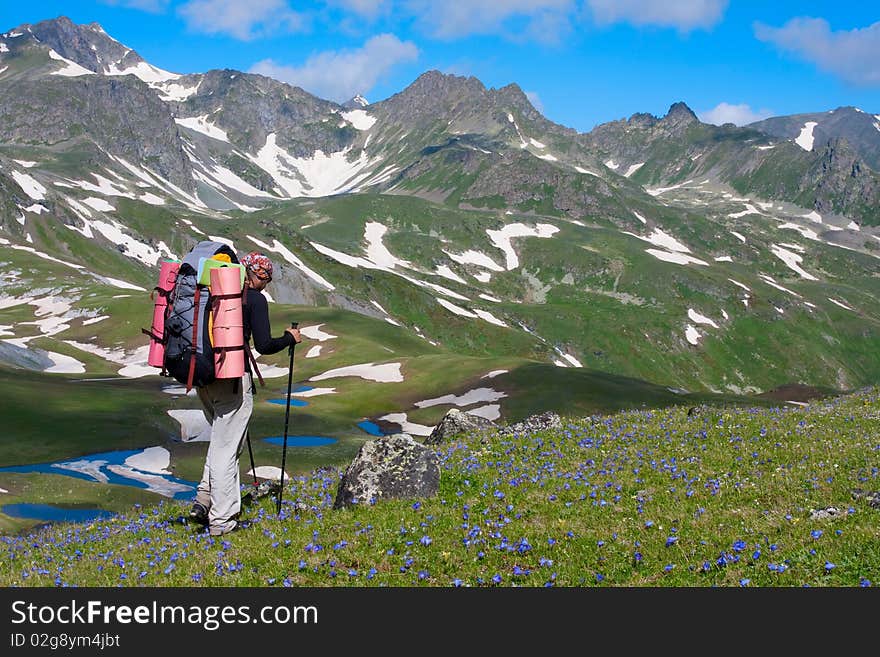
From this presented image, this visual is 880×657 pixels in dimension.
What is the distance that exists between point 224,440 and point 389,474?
3950 millimetres

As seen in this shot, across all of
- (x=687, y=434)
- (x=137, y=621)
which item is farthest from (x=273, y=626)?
(x=687, y=434)

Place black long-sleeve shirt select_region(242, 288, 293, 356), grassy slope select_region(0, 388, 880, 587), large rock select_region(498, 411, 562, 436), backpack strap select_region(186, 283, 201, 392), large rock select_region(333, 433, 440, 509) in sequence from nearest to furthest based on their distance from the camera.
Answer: grassy slope select_region(0, 388, 880, 587), backpack strap select_region(186, 283, 201, 392), black long-sleeve shirt select_region(242, 288, 293, 356), large rock select_region(333, 433, 440, 509), large rock select_region(498, 411, 562, 436)

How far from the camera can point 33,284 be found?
167 metres

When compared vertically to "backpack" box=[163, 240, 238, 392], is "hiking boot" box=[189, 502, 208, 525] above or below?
below

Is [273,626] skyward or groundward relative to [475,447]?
groundward

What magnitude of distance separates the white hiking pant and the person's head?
1940 mm

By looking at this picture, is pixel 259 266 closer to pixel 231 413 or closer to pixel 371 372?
pixel 231 413

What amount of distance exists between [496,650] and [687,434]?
13503 mm

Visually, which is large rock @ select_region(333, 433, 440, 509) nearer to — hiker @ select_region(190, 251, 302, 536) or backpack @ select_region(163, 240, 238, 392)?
hiker @ select_region(190, 251, 302, 536)

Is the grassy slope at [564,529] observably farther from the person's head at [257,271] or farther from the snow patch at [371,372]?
the snow patch at [371,372]

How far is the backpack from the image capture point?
1355 cm

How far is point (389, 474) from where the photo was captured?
1631 centimetres

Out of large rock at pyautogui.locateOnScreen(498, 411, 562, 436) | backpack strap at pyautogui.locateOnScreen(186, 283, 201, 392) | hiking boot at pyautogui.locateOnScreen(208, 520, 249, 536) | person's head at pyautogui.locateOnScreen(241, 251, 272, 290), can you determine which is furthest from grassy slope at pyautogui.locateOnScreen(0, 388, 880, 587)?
person's head at pyautogui.locateOnScreen(241, 251, 272, 290)

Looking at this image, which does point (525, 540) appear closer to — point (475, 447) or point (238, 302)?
point (238, 302)
